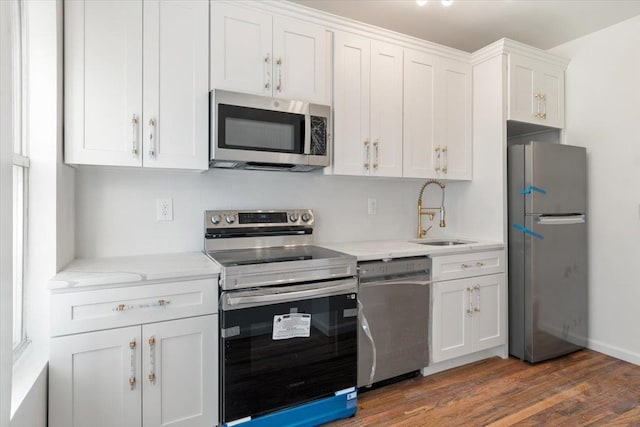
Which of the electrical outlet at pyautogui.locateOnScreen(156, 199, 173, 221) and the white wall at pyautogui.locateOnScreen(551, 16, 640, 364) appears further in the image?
the white wall at pyautogui.locateOnScreen(551, 16, 640, 364)

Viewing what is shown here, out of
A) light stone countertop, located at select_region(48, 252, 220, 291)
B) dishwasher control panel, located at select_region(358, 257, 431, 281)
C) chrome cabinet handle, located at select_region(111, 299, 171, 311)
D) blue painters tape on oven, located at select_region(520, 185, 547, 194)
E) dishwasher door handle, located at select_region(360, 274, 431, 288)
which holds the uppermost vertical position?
blue painters tape on oven, located at select_region(520, 185, 547, 194)

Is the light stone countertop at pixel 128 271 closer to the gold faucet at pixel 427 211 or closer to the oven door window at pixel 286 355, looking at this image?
the oven door window at pixel 286 355

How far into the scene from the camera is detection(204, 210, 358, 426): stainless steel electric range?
1.72m

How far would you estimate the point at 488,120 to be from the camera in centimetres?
281

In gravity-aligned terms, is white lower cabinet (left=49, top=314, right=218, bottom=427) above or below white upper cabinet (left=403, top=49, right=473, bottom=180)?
below

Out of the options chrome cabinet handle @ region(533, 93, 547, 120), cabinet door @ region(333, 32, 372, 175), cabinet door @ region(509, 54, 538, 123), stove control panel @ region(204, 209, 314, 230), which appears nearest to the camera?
stove control panel @ region(204, 209, 314, 230)

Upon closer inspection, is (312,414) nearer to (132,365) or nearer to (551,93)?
(132,365)

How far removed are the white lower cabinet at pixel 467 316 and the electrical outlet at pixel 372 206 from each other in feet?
2.56

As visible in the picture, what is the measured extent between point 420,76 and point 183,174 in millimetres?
1842

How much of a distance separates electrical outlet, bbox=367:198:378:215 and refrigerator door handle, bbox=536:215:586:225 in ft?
3.88

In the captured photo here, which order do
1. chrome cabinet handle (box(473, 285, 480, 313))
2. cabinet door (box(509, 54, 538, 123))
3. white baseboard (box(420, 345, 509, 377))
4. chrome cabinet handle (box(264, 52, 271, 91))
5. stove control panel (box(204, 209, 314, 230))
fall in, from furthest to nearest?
cabinet door (box(509, 54, 538, 123)) → chrome cabinet handle (box(473, 285, 480, 313)) → white baseboard (box(420, 345, 509, 377)) → stove control panel (box(204, 209, 314, 230)) → chrome cabinet handle (box(264, 52, 271, 91))

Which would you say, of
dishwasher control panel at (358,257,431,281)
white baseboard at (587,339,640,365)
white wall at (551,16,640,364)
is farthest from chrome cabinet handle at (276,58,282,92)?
white baseboard at (587,339,640,365)

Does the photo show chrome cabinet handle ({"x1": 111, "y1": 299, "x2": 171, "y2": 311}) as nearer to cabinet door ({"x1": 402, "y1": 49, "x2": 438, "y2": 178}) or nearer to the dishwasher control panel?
the dishwasher control panel

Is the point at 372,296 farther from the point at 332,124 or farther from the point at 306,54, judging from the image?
the point at 306,54
